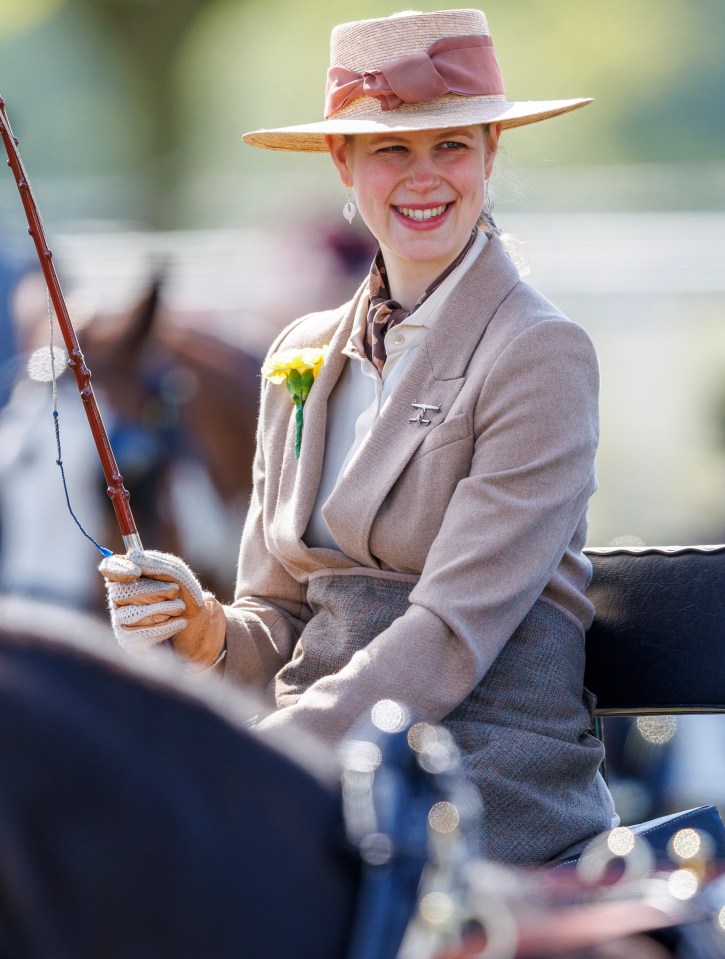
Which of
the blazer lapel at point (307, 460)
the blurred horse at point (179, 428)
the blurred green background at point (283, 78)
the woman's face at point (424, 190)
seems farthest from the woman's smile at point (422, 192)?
the blurred green background at point (283, 78)

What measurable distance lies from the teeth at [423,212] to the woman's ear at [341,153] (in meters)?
0.16

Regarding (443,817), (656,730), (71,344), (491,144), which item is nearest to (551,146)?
(656,730)

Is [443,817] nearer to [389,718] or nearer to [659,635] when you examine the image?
[389,718]

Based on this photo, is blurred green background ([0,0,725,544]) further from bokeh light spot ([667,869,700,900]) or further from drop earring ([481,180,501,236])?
bokeh light spot ([667,869,700,900])

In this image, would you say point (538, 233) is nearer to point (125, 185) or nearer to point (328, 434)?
point (125, 185)

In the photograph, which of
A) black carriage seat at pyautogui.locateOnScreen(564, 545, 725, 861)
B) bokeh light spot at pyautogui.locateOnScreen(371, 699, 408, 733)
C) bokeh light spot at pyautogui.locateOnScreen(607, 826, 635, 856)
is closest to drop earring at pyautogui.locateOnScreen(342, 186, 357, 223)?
black carriage seat at pyautogui.locateOnScreen(564, 545, 725, 861)

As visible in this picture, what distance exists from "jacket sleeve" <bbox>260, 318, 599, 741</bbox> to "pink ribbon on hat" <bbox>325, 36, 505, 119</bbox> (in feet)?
1.29

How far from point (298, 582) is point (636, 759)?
2.07 meters

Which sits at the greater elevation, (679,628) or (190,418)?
(679,628)

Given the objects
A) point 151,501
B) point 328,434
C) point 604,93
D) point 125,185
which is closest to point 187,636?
point 328,434

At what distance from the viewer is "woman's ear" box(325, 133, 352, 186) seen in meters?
2.10

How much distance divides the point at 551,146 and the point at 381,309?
4.63 metres

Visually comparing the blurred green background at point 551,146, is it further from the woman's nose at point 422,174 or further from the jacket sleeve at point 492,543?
the jacket sleeve at point 492,543

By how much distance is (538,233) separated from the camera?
630 centimetres
